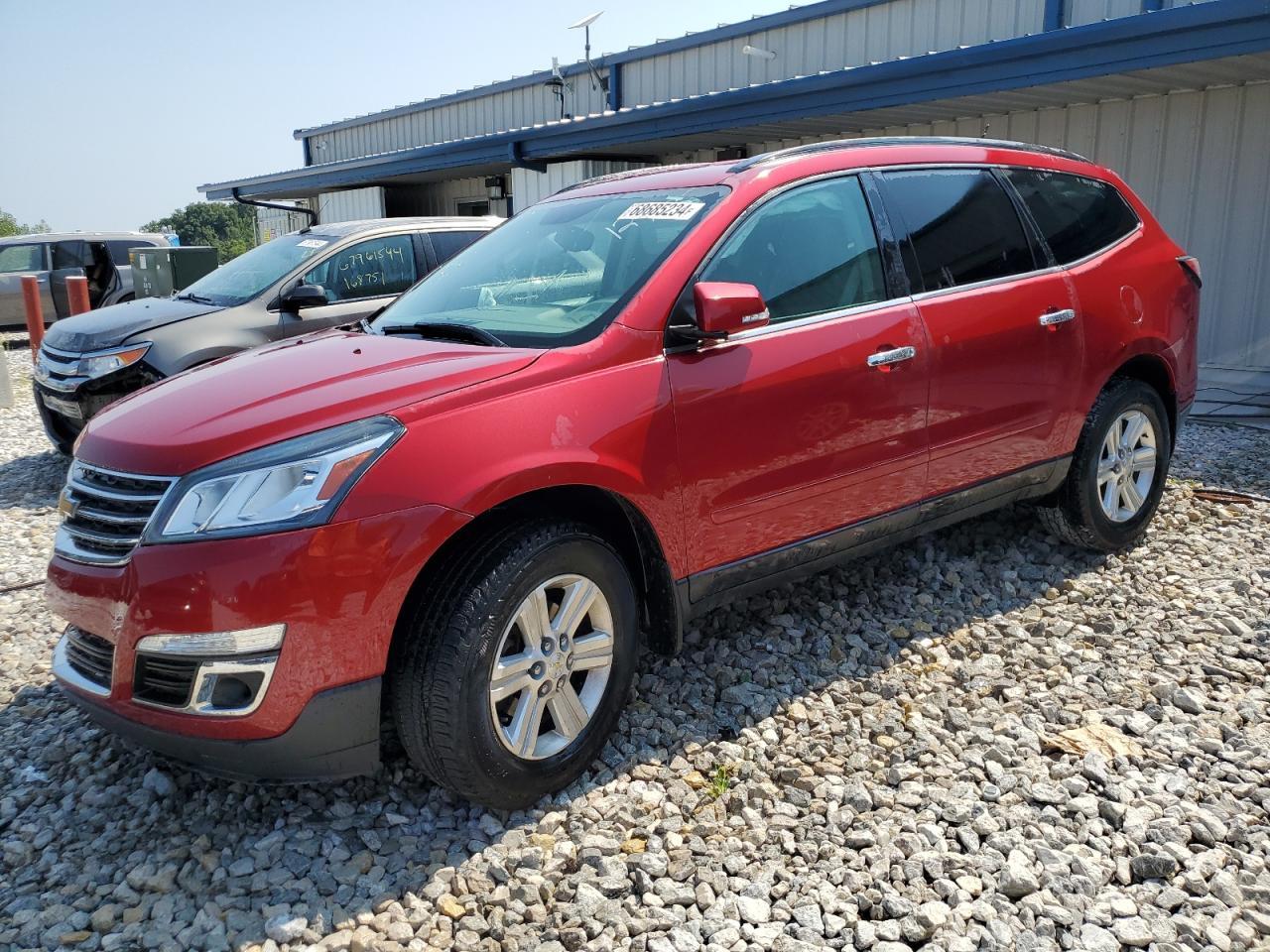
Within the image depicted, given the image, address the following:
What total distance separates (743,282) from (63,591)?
7.43ft

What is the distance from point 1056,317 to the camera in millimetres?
4297

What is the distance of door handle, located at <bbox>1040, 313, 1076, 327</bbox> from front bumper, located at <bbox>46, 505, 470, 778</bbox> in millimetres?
2799

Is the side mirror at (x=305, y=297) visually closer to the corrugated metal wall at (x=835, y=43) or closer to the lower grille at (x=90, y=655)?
the lower grille at (x=90, y=655)

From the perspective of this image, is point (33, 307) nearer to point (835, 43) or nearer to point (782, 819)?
point (835, 43)

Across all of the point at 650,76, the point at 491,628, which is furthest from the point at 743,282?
the point at 650,76

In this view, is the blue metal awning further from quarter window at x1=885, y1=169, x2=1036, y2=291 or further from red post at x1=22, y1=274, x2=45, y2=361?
red post at x1=22, y1=274, x2=45, y2=361

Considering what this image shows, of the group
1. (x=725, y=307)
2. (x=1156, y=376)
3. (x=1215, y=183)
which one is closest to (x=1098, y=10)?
(x=1215, y=183)

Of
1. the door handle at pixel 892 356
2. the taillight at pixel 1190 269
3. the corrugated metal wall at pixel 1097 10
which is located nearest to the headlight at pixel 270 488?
the door handle at pixel 892 356

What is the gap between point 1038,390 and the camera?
427 centimetres

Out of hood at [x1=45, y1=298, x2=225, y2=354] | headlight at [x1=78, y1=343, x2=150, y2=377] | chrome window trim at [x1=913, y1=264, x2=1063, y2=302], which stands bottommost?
headlight at [x1=78, y1=343, x2=150, y2=377]

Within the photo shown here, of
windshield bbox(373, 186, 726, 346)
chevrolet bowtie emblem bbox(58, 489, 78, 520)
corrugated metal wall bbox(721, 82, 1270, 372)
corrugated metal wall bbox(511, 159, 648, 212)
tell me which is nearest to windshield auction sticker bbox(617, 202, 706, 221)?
windshield bbox(373, 186, 726, 346)

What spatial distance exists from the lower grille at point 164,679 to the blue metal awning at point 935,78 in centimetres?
709

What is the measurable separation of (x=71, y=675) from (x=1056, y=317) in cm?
388

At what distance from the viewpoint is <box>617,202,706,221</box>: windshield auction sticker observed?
11.5 ft
